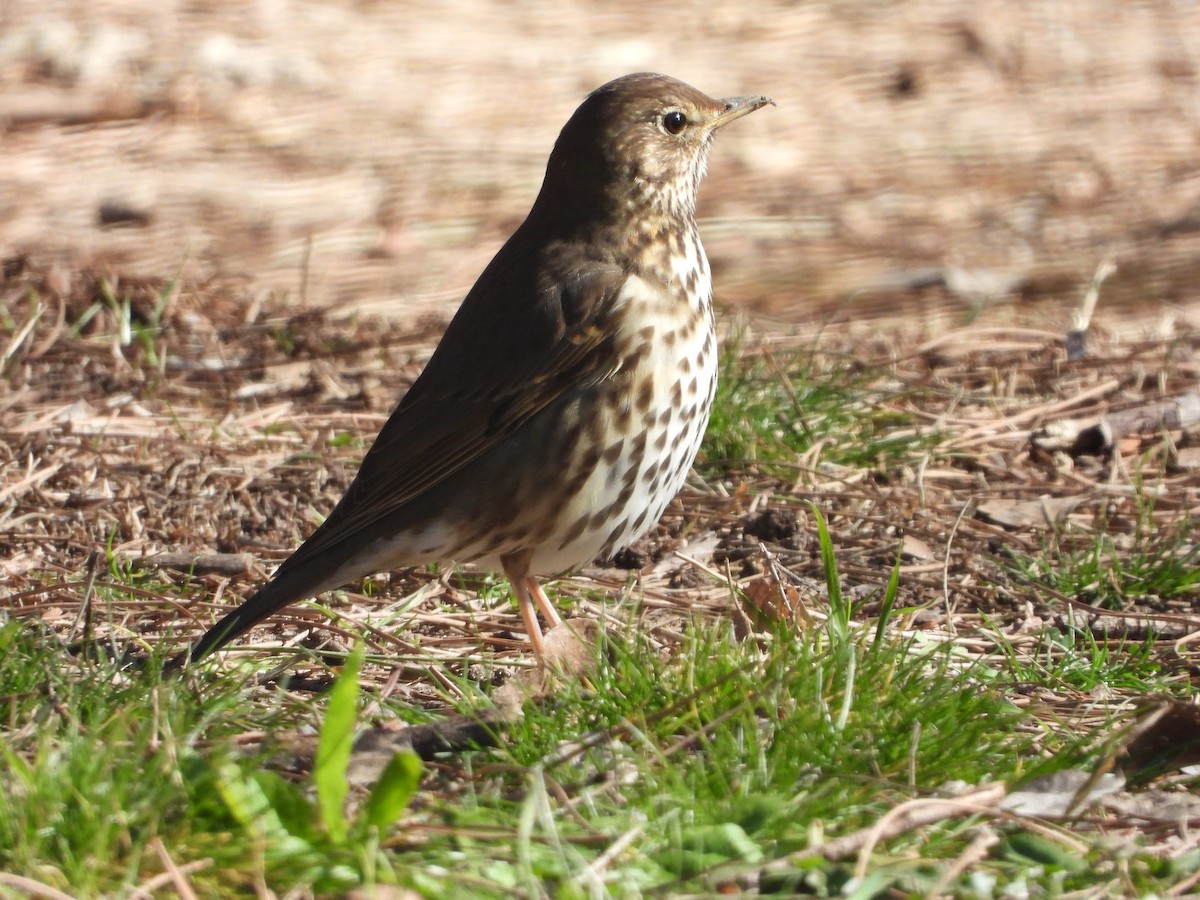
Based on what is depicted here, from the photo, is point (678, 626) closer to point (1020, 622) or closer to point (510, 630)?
point (510, 630)

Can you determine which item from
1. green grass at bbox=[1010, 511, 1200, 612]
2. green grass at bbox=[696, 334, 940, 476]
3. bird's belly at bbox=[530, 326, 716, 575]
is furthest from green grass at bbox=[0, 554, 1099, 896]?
green grass at bbox=[696, 334, 940, 476]

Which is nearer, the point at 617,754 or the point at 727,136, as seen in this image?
the point at 617,754

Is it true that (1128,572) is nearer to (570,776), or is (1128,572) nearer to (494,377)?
(494,377)

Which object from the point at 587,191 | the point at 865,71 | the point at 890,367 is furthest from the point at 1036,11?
the point at 587,191

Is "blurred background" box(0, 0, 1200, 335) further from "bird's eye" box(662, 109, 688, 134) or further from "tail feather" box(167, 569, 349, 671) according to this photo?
"tail feather" box(167, 569, 349, 671)

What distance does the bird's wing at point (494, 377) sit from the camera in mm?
3682

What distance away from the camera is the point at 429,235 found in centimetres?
Result: 674

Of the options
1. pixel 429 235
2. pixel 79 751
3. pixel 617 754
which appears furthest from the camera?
pixel 429 235

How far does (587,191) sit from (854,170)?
11.4ft

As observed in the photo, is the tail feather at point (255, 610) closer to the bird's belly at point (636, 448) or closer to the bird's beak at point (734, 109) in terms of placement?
the bird's belly at point (636, 448)

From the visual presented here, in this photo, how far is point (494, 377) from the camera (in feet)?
12.4

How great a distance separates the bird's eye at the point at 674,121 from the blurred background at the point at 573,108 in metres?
2.43

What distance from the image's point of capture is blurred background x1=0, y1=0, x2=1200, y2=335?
6453mm

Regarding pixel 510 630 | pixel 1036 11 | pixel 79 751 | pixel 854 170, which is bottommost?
pixel 510 630
